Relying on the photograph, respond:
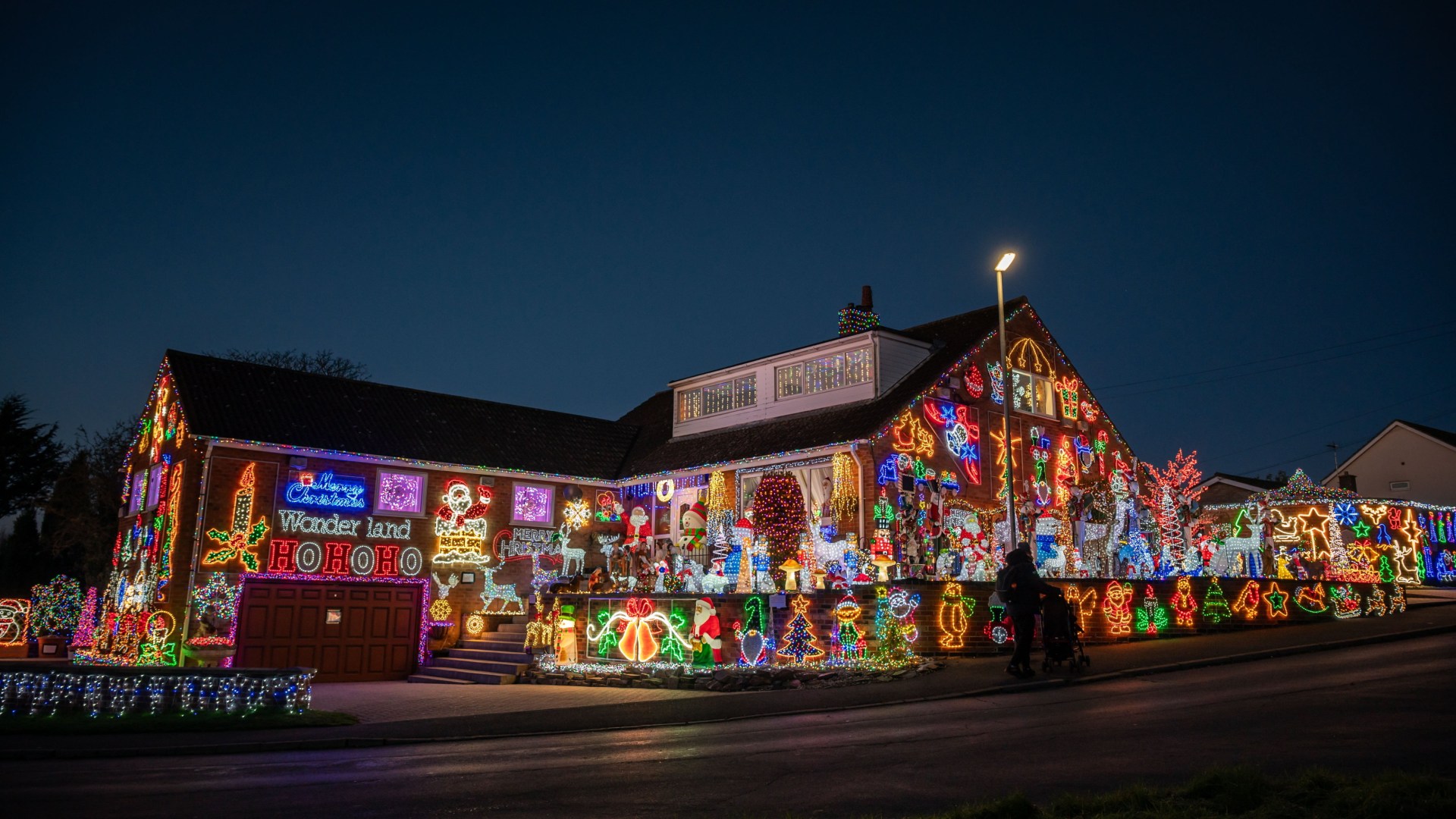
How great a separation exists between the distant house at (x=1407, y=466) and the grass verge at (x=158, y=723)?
126 feet

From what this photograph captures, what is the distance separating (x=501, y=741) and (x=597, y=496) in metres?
17.2

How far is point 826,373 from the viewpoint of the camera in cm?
2692

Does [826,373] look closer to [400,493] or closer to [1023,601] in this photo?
[400,493]

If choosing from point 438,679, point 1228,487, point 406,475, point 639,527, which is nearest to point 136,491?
point 406,475

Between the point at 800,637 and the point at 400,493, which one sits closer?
the point at 800,637

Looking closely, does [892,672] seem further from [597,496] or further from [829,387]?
[597,496]

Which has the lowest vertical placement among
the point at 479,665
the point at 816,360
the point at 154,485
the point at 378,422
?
the point at 479,665

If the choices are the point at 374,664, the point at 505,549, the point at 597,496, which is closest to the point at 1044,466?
the point at 597,496

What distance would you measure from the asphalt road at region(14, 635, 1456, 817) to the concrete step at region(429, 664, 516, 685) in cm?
988

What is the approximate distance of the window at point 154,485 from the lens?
83.9ft

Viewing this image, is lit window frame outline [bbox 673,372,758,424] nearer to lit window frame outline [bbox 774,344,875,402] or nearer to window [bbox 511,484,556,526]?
lit window frame outline [bbox 774,344,875,402]

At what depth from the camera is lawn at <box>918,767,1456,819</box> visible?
6145 millimetres

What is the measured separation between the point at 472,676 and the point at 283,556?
5.43 m

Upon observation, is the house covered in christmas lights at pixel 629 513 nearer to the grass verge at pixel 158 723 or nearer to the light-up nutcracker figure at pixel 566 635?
the light-up nutcracker figure at pixel 566 635
